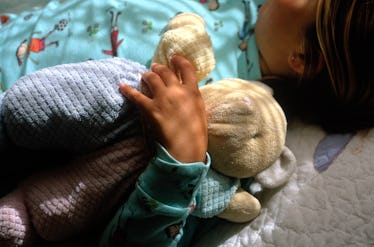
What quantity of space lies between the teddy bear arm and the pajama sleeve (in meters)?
0.09

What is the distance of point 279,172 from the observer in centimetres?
→ 70

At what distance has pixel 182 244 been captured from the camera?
741 mm

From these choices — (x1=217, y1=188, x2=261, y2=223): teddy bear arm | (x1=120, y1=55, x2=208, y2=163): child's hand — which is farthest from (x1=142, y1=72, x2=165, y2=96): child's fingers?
(x1=217, y1=188, x2=261, y2=223): teddy bear arm

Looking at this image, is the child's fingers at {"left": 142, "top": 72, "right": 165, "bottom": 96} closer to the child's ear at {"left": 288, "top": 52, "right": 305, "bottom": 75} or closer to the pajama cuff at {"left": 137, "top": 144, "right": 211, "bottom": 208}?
the pajama cuff at {"left": 137, "top": 144, "right": 211, "bottom": 208}

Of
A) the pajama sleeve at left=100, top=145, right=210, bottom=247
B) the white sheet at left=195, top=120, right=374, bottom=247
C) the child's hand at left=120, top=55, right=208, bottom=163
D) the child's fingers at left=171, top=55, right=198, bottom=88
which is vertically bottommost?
the white sheet at left=195, top=120, right=374, bottom=247

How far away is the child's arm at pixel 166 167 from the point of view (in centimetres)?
56

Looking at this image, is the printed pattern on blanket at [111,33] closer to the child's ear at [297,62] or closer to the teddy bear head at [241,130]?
the child's ear at [297,62]

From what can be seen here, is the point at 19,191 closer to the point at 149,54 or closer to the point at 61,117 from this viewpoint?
the point at 61,117

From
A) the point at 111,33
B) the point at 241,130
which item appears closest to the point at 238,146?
the point at 241,130

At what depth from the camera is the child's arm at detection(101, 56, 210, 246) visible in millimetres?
565

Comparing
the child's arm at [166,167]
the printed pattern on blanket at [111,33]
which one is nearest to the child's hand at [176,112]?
the child's arm at [166,167]

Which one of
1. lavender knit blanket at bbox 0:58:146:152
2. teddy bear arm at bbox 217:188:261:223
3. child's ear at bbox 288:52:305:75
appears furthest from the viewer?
child's ear at bbox 288:52:305:75

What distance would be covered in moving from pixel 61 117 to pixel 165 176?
6.5 inches

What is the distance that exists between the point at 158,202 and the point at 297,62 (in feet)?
1.35
